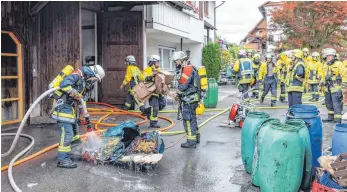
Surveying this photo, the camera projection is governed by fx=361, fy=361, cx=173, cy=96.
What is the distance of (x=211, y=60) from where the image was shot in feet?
70.4

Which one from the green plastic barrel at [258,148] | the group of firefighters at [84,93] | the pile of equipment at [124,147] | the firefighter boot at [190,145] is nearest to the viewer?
the green plastic barrel at [258,148]

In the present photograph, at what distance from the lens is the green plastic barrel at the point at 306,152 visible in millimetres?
4259

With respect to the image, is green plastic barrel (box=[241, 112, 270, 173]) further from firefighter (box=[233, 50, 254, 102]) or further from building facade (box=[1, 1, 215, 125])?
firefighter (box=[233, 50, 254, 102])

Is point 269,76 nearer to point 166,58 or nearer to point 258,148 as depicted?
point 166,58

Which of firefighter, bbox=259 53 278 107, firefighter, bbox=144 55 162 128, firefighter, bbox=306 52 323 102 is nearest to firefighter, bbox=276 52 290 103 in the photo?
firefighter, bbox=259 53 278 107

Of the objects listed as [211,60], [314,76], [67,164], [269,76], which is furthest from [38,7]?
[211,60]

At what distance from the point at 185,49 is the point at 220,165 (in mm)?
16398

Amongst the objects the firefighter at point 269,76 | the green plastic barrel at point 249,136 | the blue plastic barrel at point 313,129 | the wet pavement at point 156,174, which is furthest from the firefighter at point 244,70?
the blue plastic barrel at point 313,129

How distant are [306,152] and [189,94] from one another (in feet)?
9.28

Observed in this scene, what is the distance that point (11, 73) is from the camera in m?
8.62

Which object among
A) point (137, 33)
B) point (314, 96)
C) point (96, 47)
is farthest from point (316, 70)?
point (96, 47)

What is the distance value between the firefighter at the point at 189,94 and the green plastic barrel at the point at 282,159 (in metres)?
2.64

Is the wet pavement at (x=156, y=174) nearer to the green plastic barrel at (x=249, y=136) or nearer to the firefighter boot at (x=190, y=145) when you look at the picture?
the firefighter boot at (x=190, y=145)

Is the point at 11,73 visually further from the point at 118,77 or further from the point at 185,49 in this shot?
the point at 185,49
